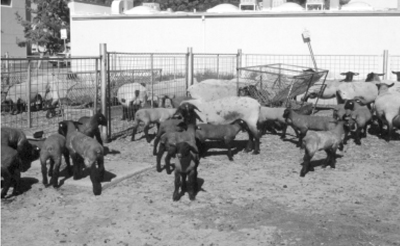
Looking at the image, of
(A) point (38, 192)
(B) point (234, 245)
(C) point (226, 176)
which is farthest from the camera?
(C) point (226, 176)

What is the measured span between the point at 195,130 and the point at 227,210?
2.50 metres

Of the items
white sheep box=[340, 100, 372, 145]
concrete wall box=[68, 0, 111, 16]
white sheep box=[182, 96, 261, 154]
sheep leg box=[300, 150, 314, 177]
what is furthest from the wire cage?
concrete wall box=[68, 0, 111, 16]

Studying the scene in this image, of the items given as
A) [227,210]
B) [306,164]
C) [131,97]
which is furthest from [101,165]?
[131,97]

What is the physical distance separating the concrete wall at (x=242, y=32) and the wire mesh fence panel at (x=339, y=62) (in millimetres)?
970

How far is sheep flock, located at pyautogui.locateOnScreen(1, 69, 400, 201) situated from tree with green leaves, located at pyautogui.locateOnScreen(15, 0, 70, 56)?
27214mm

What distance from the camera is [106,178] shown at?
27.2ft

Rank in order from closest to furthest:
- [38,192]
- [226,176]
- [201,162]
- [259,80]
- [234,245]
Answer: [234,245], [38,192], [226,176], [201,162], [259,80]

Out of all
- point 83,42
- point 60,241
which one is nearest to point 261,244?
point 60,241

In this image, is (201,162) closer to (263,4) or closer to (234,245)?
(234,245)

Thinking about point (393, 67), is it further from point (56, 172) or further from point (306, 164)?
point (56, 172)

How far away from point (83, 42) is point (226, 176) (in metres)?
24.5

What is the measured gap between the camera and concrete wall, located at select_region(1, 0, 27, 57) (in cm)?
4306

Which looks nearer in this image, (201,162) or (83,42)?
(201,162)

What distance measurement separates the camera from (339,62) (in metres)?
23.3
